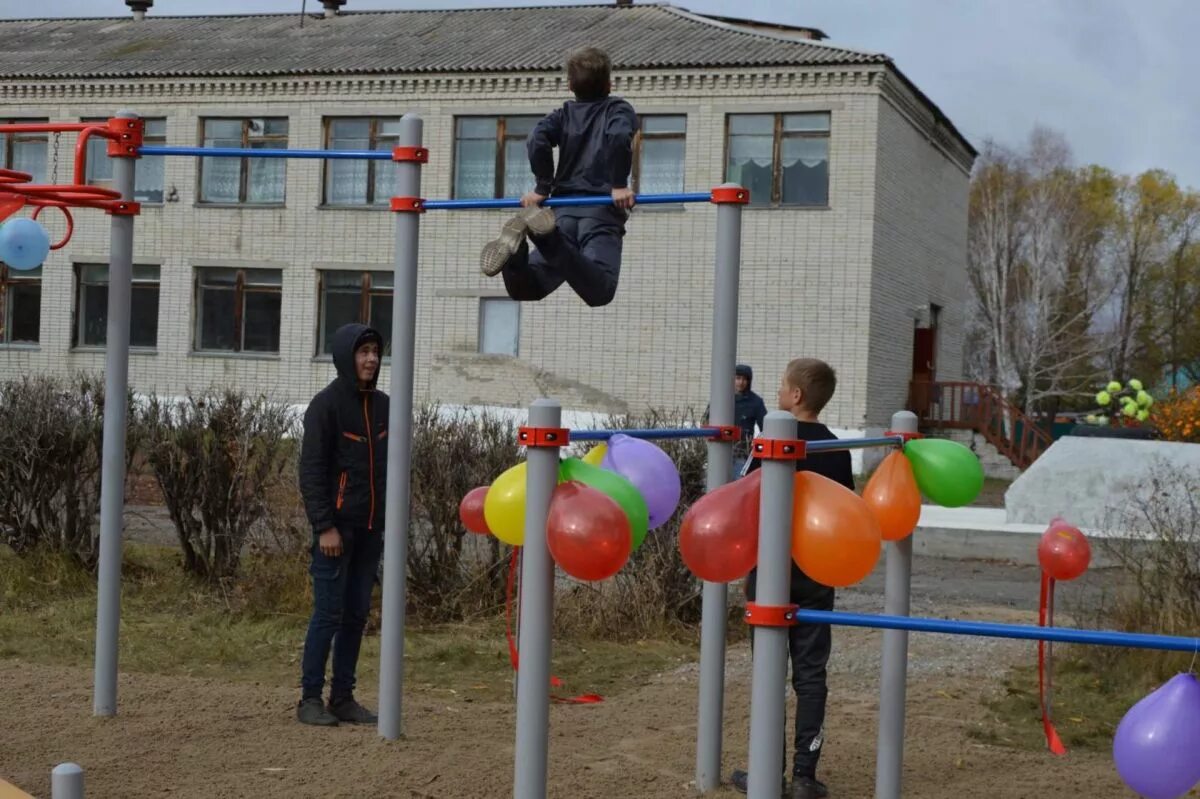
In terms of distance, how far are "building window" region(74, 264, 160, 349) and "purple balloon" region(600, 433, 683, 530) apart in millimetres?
22866

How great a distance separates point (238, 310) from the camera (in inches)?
1014

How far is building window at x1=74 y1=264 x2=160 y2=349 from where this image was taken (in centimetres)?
2631

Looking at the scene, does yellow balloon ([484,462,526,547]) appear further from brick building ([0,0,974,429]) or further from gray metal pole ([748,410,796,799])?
brick building ([0,0,974,429])

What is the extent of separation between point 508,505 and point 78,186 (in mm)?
2692

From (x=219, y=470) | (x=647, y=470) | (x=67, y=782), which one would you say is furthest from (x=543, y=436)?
(x=219, y=470)

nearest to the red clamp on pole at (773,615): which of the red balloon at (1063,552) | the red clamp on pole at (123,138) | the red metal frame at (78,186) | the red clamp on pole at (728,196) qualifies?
the red clamp on pole at (728,196)

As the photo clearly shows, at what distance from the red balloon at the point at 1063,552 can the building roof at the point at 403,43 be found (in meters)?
17.7

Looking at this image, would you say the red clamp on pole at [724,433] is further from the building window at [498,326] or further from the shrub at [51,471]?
the building window at [498,326]

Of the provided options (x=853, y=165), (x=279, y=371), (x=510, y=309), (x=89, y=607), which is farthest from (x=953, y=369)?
(x=89, y=607)

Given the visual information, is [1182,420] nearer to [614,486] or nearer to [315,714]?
[315,714]

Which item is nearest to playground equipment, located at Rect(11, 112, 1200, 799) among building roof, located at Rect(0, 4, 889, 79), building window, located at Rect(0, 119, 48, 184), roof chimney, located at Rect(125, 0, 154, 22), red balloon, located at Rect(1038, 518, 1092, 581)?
red balloon, located at Rect(1038, 518, 1092, 581)

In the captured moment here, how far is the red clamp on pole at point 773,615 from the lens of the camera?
123 inches

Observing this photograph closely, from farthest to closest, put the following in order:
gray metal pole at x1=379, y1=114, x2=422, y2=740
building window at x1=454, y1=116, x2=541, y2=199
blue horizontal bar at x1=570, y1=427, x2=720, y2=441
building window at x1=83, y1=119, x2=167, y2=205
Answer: building window at x1=83, y1=119, x2=167, y2=205 → building window at x1=454, y1=116, x2=541, y2=199 → gray metal pole at x1=379, y1=114, x2=422, y2=740 → blue horizontal bar at x1=570, y1=427, x2=720, y2=441

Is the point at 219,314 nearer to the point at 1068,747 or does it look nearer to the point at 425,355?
the point at 425,355
